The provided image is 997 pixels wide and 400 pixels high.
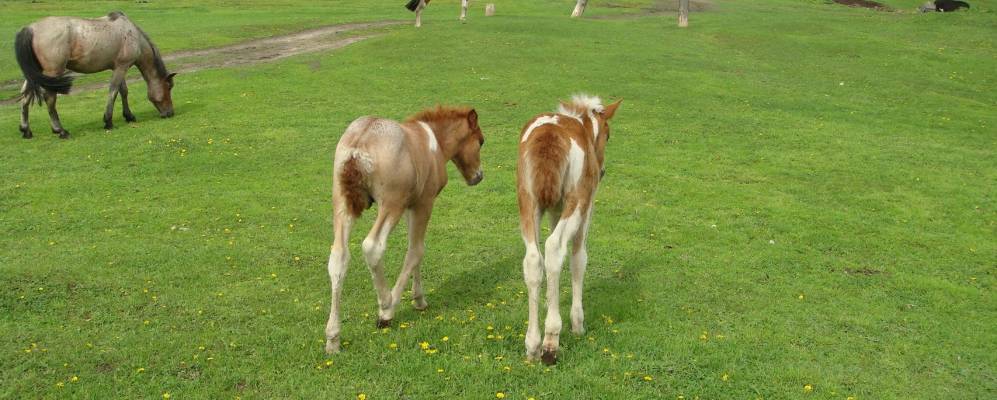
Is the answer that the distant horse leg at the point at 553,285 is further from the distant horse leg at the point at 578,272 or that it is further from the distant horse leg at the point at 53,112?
the distant horse leg at the point at 53,112

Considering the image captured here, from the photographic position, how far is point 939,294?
9914 mm

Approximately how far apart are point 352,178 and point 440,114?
6.30ft

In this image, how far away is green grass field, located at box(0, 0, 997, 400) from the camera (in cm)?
733

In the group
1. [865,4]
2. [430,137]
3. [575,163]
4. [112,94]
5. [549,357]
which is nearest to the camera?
[549,357]

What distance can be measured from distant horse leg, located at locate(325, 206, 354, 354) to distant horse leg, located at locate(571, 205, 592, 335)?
2333 millimetres

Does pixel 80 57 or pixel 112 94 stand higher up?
pixel 80 57

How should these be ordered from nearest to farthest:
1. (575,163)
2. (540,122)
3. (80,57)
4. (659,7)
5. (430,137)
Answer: (575,163) → (540,122) → (430,137) → (80,57) → (659,7)

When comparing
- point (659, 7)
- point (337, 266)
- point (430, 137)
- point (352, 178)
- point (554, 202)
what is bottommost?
point (337, 266)

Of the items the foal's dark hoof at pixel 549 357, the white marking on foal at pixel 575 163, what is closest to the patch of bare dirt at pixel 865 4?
the white marking on foal at pixel 575 163

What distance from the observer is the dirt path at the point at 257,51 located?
1008 inches

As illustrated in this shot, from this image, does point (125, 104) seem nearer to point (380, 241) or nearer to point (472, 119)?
point (472, 119)

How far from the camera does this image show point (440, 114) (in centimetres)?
903

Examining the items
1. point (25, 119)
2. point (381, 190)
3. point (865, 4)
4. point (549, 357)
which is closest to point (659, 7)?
point (865, 4)

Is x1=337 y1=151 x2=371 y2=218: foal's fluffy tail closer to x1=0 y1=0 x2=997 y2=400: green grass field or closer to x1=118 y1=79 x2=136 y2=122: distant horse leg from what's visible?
x1=0 y1=0 x2=997 y2=400: green grass field
